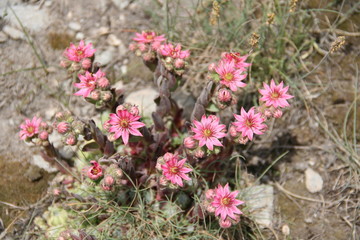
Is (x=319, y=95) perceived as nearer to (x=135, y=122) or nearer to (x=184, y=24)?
(x=184, y=24)

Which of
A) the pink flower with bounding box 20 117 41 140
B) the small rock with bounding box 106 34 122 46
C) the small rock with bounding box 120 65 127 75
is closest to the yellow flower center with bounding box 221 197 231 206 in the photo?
the pink flower with bounding box 20 117 41 140

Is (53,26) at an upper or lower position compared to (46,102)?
upper

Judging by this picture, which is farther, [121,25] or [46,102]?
[121,25]

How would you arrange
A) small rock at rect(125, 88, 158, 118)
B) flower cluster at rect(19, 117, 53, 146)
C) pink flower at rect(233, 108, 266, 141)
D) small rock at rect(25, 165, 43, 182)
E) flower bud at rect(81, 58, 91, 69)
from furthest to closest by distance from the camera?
small rock at rect(125, 88, 158, 118)
small rock at rect(25, 165, 43, 182)
flower cluster at rect(19, 117, 53, 146)
flower bud at rect(81, 58, 91, 69)
pink flower at rect(233, 108, 266, 141)

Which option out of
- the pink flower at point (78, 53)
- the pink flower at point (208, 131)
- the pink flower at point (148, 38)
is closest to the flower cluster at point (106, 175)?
the pink flower at point (208, 131)

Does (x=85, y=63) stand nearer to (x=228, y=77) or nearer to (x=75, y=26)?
(x=228, y=77)

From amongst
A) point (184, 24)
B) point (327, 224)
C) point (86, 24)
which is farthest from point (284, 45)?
point (86, 24)

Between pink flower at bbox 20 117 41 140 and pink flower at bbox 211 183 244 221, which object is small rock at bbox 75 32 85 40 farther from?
pink flower at bbox 211 183 244 221
